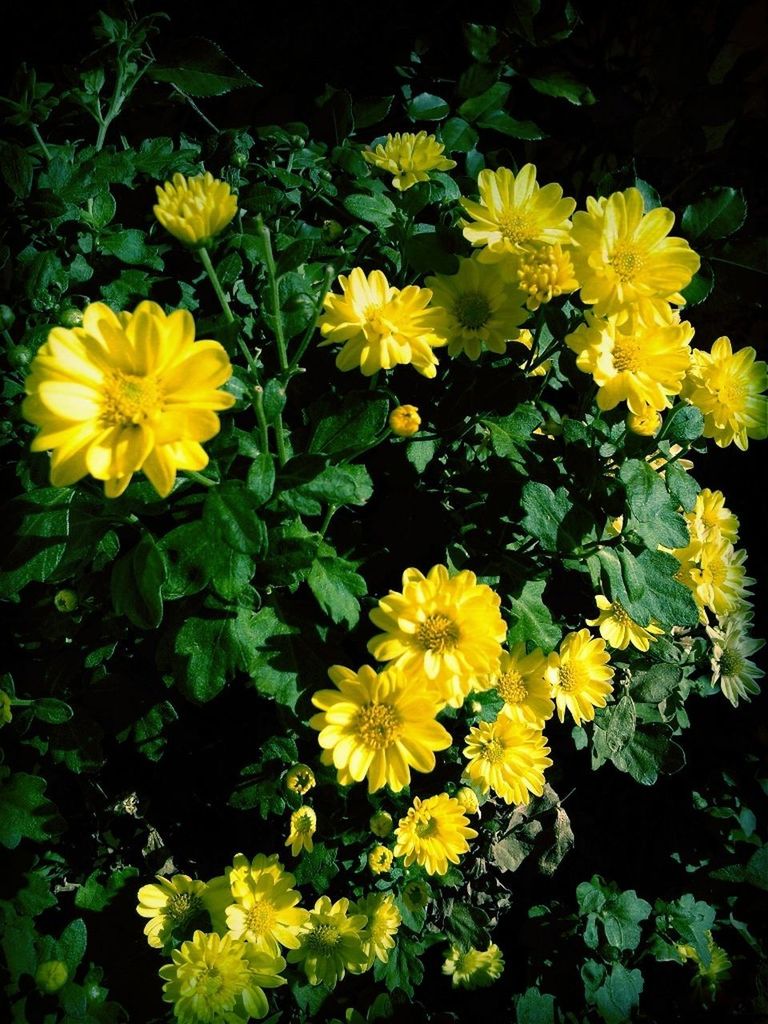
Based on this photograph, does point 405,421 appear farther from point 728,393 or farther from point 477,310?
point 728,393

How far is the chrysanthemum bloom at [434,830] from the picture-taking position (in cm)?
146

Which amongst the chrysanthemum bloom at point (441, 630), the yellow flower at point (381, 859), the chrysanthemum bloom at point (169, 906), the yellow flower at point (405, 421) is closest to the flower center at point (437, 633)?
the chrysanthemum bloom at point (441, 630)

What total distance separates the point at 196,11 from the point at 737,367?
1.93 metres

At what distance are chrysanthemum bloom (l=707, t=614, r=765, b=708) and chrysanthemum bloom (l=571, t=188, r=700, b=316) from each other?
116 cm

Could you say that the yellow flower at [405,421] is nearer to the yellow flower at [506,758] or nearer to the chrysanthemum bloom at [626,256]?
the chrysanthemum bloom at [626,256]

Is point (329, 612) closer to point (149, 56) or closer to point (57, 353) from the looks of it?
point (57, 353)

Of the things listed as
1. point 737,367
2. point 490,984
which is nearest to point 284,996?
point 490,984

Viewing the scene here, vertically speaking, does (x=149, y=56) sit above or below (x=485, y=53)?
below

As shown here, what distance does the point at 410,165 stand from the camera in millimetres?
1436

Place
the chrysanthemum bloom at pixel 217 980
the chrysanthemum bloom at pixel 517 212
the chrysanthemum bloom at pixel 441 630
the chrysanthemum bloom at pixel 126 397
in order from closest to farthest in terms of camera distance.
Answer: the chrysanthemum bloom at pixel 126 397
the chrysanthemum bloom at pixel 441 630
the chrysanthemum bloom at pixel 517 212
the chrysanthemum bloom at pixel 217 980

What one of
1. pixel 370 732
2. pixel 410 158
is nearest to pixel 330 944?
pixel 370 732

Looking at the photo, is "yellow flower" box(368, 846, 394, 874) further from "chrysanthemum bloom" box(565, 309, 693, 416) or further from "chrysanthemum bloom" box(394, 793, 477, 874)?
"chrysanthemum bloom" box(565, 309, 693, 416)

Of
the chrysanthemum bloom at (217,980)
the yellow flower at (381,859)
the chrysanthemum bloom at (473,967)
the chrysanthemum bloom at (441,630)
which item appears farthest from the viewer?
the chrysanthemum bloom at (473,967)

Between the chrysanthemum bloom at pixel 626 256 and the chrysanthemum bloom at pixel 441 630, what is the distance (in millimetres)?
481
